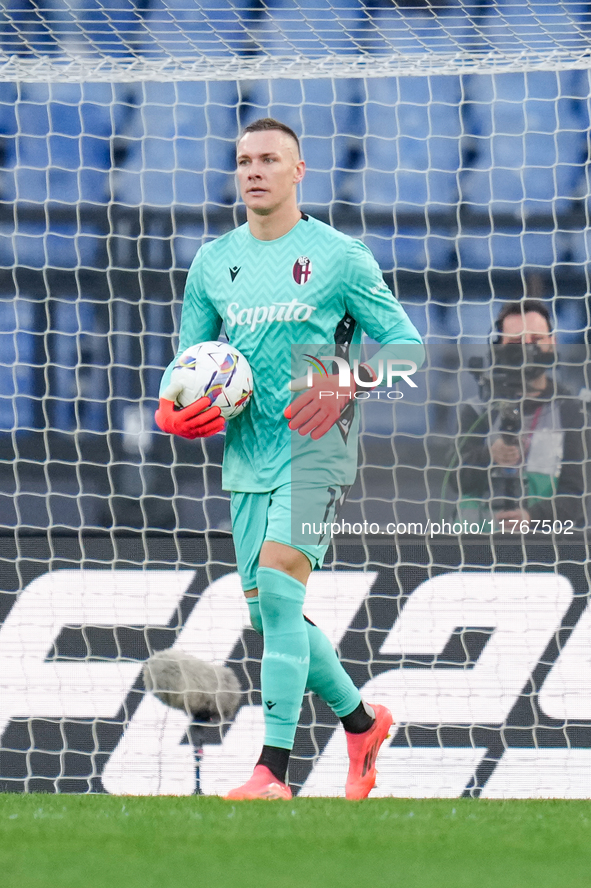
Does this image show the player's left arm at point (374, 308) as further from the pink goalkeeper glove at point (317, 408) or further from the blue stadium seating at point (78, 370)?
the blue stadium seating at point (78, 370)

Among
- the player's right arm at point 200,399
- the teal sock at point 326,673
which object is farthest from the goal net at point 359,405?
the player's right arm at point 200,399

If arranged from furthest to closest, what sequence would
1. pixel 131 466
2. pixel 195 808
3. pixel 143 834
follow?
pixel 131 466 < pixel 195 808 < pixel 143 834

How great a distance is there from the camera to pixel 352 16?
18.5 feet

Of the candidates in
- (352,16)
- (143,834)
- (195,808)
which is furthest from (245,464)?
(352,16)

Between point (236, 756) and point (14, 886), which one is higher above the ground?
point (14, 886)

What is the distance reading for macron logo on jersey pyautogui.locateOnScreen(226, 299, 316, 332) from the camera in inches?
124

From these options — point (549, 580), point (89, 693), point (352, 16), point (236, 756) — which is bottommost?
point (236, 756)

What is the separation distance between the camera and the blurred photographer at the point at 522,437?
4285mm

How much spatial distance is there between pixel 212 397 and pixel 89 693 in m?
1.51

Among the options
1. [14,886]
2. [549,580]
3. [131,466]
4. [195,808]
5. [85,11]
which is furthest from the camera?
[85,11]

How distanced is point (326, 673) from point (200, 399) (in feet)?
2.79

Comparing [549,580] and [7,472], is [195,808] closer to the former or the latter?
→ [549,580]

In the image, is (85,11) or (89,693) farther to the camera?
(85,11)

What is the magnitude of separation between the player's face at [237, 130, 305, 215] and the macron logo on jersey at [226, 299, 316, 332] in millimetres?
292
